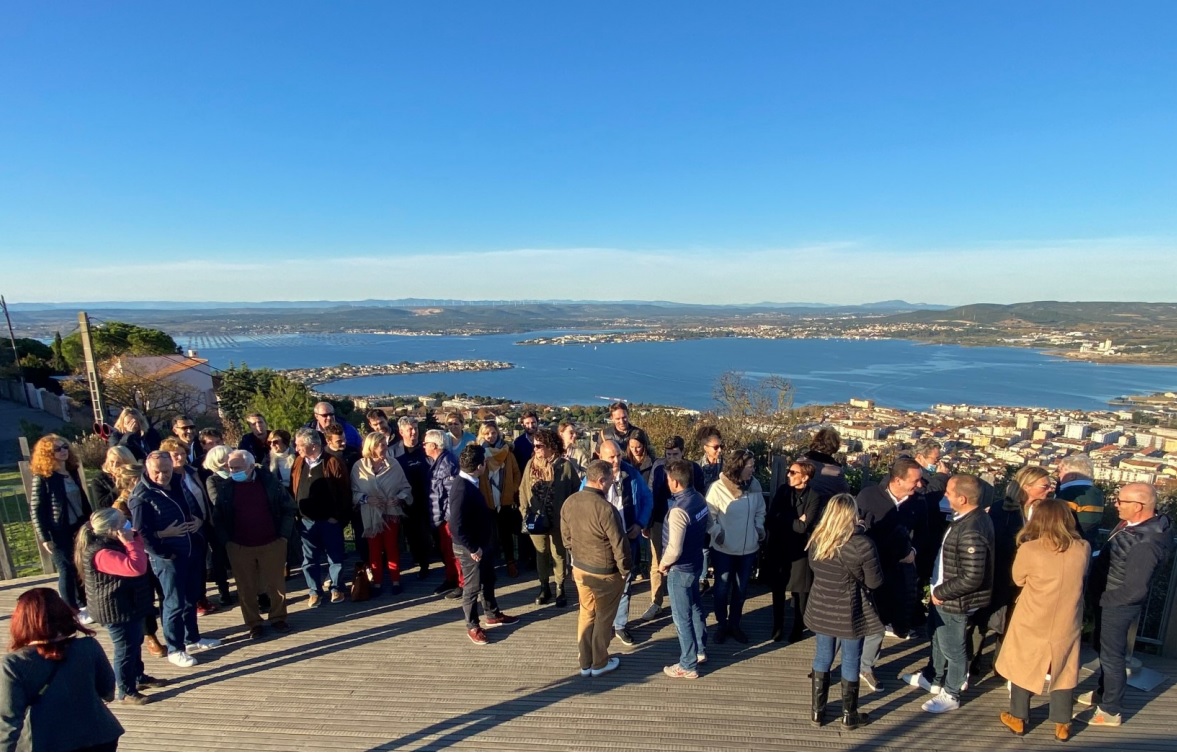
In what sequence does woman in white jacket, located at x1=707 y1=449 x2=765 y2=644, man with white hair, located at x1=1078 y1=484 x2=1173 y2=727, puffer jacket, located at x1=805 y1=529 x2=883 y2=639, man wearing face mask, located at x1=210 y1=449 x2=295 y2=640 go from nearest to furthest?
puffer jacket, located at x1=805 y1=529 x2=883 y2=639
man with white hair, located at x1=1078 y1=484 x2=1173 y2=727
woman in white jacket, located at x1=707 y1=449 x2=765 y2=644
man wearing face mask, located at x1=210 y1=449 x2=295 y2=640

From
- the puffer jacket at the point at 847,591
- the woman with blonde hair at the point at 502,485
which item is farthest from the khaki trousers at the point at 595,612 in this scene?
the woman with blonde hair at the point at 502,485

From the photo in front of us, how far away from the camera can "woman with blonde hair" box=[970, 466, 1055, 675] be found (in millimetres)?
3605

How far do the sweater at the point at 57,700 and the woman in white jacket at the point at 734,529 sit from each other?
11.4ft

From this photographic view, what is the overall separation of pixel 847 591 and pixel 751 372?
37.0 m

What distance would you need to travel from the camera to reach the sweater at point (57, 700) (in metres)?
2.13

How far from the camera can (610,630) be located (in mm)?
3908

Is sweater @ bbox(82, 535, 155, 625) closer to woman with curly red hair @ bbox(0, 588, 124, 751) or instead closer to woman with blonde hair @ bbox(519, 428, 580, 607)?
woman with curly red hair @ bbox(0, 588, 124, 751)

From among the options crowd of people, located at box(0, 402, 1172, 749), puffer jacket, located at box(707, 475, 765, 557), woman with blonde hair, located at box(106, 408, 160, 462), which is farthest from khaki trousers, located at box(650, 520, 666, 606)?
woman with blonde hair, located at box(106, 408, 160, 462)

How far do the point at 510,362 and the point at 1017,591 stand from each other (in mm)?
46119

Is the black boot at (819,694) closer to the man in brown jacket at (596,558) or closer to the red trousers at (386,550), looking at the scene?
the man in brown jacket at (596,558)

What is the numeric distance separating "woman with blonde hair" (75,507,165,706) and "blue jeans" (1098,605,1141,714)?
233 inches

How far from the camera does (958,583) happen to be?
3.22 m

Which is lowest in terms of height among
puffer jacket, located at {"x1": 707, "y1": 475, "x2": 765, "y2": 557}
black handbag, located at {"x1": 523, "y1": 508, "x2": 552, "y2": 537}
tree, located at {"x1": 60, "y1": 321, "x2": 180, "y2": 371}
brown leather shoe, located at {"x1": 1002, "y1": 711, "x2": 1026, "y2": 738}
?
brown leather shoe, located at {"x1": 1002, "y1": 711, "x2": 1026, "y2": 738}

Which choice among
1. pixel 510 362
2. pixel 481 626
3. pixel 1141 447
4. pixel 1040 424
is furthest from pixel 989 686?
pixel 510 362
